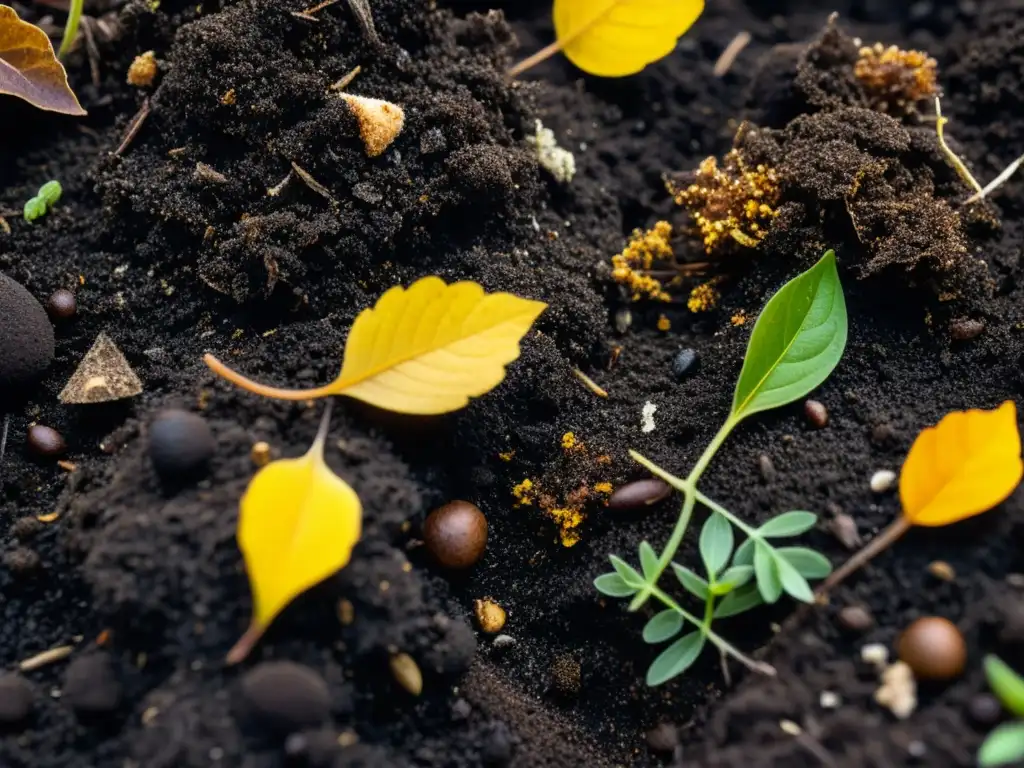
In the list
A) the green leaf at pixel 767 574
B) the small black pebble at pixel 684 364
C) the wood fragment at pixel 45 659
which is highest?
the green leaf at pixel 767 574

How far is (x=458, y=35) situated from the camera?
160cm

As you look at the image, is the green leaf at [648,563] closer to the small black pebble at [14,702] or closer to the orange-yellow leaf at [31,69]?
the small black pebble at [14,702]

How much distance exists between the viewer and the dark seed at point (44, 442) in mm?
1377

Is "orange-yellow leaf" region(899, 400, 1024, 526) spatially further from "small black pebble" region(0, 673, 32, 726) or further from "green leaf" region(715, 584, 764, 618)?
"small black pebble" region(0, 673, 32, 726)

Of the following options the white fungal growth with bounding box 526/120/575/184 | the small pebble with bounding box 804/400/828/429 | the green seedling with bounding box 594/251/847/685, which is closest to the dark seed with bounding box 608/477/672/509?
the green seedling with bounding box 594/251/847/685

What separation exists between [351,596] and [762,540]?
54cm

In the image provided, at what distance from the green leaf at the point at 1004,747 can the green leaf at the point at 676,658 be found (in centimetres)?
36

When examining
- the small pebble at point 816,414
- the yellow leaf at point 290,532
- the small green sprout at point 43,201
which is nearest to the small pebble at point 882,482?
the small pebble at point 816,414

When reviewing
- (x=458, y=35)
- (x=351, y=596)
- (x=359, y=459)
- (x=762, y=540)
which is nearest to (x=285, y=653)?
(x=351, y=596)

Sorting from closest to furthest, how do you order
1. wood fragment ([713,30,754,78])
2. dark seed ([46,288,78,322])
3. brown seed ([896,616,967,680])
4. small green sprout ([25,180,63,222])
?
brown seed ([896,616,967,680])
dark seed ([46,288,78,322])
small green sprout ([25,180,63,222])
wood fragment ([713,30,754,78])

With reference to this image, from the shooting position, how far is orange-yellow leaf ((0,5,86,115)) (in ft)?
4.82

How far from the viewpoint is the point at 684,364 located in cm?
149

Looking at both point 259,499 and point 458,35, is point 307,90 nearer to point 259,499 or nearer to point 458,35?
point 458,35

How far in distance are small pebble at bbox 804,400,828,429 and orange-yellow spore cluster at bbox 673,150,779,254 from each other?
0.99 feet
